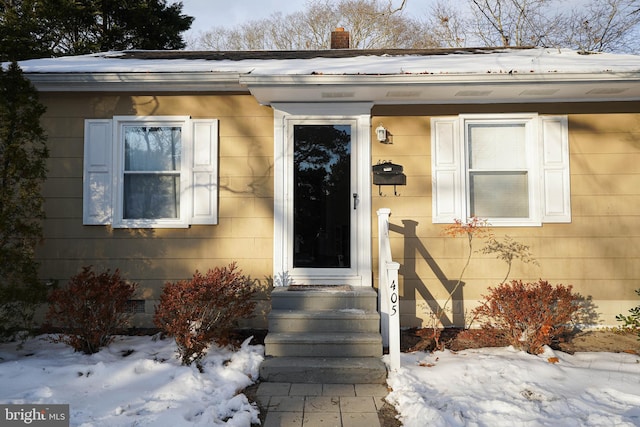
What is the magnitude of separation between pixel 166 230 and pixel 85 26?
10.8 meters

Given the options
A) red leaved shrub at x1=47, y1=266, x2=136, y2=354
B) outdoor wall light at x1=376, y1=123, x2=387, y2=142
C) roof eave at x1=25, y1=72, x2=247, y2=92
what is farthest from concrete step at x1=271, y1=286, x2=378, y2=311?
roof eave at x1=25, y1=72, x2=247, y2=92

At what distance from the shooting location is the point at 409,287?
4.67 metres

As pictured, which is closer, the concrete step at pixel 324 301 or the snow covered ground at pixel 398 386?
the snow covered ground at pixel 398 386

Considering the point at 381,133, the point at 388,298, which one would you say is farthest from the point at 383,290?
the point at 381,133

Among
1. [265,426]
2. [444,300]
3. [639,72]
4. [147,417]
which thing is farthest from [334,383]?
[639,72]

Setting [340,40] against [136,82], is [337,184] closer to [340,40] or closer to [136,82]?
[136,82]

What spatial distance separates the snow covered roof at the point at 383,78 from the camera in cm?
414

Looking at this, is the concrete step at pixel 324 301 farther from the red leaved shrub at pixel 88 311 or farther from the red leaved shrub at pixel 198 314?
the red leaved shrub at pixel 88 311

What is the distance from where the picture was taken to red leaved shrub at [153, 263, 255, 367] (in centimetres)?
348

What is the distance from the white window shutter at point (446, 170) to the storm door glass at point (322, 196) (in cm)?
104

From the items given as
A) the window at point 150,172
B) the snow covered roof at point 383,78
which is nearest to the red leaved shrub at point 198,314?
the window at point 150,172

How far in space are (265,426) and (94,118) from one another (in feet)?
13.5

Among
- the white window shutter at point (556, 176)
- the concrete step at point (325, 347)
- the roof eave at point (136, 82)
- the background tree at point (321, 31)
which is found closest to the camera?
the concrete step at point (325, 347)

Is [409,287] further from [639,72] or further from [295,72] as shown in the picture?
[639,72]
